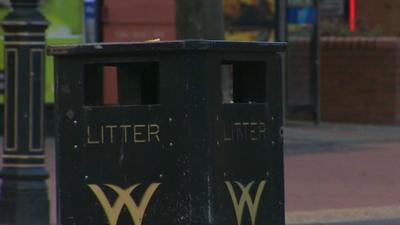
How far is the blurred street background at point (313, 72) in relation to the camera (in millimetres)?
11250

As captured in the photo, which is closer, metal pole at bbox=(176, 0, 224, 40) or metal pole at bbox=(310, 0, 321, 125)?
metal pole at bbox=(176, 0, 224, 40)

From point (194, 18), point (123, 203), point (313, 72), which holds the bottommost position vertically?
point (123, 203)

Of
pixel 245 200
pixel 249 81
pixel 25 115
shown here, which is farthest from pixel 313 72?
pixel 245 200

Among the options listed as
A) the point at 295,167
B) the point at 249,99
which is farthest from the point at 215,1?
the point at 249,99

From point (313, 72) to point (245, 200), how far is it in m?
12.5

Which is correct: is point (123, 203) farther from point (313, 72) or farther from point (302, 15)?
point (302, 15)

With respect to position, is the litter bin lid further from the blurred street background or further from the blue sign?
the blue sign

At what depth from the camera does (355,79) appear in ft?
59.6

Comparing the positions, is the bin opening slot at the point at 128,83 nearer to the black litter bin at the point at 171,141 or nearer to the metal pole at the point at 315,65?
the black litter bin at the point at 171,141

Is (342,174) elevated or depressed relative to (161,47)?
depressed

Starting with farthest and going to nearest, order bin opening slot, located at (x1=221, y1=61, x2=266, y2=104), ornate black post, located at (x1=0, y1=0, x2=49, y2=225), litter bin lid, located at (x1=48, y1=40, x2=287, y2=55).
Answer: ornate black post, located at (x1=0, y1=0, x2=49, y2=225) < bin opening slot, located at (x1=221, y1=61, x2=266, y2=104) < litter bin lid, located at (x1=48, y1=40, x2=287, y2=55)

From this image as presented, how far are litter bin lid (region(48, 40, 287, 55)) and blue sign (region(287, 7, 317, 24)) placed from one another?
1246cm

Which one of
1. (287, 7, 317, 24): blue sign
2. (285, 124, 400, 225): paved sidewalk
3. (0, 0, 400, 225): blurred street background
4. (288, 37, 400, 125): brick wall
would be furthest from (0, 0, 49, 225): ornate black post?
(288, 37, 400, 125): brick wall

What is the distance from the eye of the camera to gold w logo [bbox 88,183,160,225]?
4711mm
